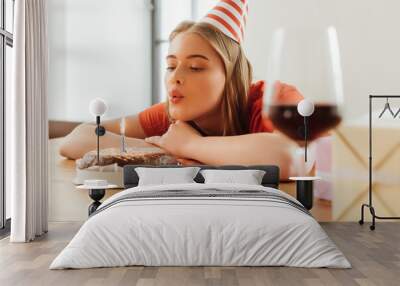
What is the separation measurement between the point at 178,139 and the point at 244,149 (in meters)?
0.83

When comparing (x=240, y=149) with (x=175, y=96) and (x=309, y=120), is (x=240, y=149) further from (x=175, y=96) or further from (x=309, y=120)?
(x=175, y=96)

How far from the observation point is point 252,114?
745cm

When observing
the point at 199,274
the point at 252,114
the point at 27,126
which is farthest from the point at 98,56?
the point at 199,274

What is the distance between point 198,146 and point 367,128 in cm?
210

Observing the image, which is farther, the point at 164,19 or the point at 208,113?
the point at 164,19

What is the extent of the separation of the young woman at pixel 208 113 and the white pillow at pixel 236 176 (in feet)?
1.77

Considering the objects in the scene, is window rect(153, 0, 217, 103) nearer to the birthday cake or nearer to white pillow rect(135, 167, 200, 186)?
the birthday cake

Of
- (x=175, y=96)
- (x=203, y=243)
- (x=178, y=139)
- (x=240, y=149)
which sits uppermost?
(x=175, y=96)

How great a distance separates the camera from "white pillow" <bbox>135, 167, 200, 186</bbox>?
6.73 metres

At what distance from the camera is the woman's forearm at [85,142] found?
7484mm

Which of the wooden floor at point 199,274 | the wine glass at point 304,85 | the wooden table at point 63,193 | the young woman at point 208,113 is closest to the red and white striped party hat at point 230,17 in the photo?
the young woman at point 208,113

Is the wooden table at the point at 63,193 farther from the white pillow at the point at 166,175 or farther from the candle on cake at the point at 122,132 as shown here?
the white pillow at the point at 166,175

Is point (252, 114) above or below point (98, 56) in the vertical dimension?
below

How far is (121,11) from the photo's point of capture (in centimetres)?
763
